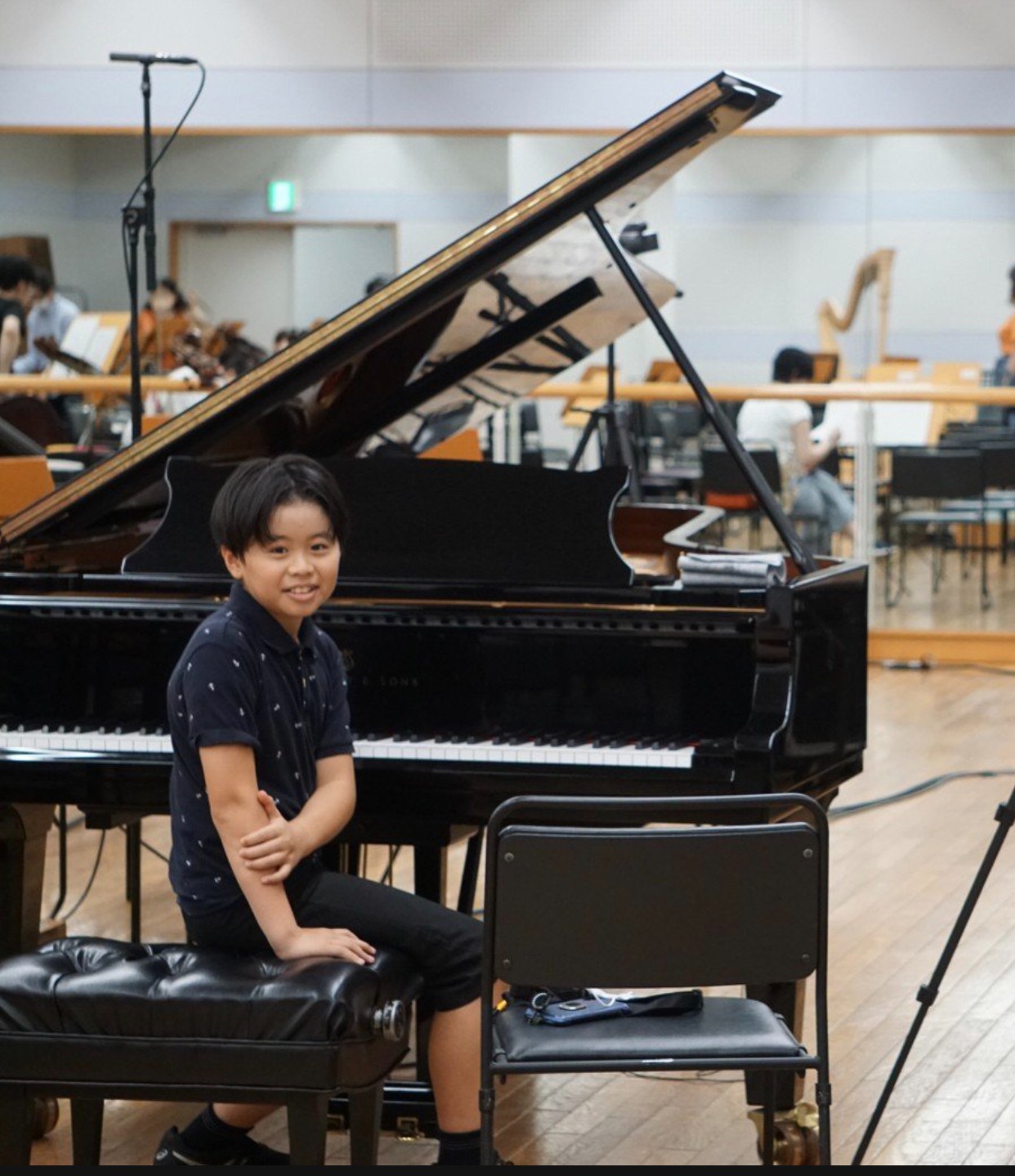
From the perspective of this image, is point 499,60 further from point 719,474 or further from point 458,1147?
point 458,1147

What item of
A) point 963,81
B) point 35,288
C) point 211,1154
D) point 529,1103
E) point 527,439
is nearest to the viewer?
point 211,1154

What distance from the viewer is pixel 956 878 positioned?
197 inches

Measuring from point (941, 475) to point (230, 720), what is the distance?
22.8ft

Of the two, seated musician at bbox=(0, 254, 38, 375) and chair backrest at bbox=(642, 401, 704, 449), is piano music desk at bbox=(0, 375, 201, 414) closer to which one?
seated musician at bbox=(0, 254, 38, 375)

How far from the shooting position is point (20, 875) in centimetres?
309

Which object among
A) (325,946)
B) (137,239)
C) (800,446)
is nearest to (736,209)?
(800,446)

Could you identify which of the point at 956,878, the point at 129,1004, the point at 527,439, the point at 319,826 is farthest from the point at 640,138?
the point at 527,439

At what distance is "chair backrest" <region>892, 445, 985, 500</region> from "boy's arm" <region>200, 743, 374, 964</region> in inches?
269

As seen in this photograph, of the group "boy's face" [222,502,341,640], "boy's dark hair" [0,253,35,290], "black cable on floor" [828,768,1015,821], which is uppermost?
"boy's dark hair" [0,253,35,290]

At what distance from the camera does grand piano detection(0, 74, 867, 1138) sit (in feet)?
9.90

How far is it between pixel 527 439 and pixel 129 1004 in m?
9.76

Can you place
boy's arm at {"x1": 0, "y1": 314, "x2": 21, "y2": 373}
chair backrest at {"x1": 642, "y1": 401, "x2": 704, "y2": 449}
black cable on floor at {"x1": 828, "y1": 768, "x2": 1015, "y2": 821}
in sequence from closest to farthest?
black cable on floor at {"x1": 828, "y1": 768, "x2": 1015, "y2": 821} → boy's arm at {"x1": 0, "y1": 314, "x2": 21, "y2": 373} → chair backrest at {"x1": 642, "y1": 401, "x2": 704, "y2": 449}

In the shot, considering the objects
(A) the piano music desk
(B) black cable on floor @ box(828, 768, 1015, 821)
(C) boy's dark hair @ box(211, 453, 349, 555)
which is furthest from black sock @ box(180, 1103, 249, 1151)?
(A) the piano music desk

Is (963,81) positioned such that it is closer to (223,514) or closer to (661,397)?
(661,397)
